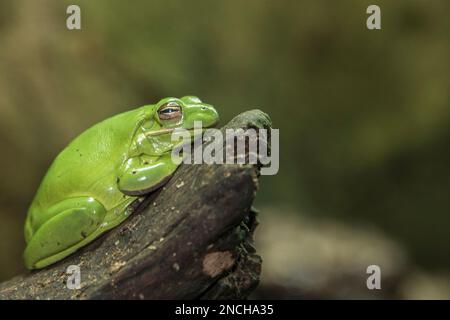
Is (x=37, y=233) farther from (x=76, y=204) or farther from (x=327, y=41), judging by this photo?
(x=327, y=41)

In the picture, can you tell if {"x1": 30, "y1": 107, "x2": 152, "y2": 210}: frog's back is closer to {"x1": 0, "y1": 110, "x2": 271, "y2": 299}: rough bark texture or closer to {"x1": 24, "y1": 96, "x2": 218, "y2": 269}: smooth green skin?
{"x1": 24, "y1": 96, "x2": 218, "y2": 269}: smooth green skin

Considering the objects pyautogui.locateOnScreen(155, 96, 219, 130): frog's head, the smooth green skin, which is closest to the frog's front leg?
the smooth green skin

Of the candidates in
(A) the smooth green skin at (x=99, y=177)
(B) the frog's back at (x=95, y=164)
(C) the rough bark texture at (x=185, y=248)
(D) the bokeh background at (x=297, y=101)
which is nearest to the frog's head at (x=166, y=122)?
(A) the smooth green skin at (x=99, y=177)

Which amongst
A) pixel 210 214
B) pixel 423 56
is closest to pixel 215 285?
pixel 210 214

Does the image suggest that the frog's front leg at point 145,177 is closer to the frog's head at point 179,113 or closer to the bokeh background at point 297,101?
the frog's head at point 179,113

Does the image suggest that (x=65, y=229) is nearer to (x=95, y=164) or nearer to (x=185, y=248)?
(x=95, y=164)
